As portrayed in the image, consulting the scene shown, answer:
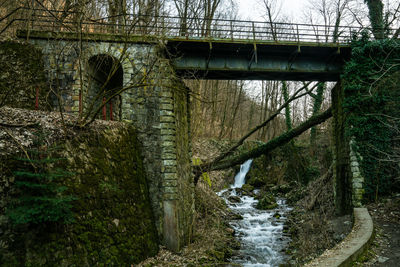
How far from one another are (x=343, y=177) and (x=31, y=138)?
37.0ft

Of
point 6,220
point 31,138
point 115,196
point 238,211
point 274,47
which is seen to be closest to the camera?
point 6,220

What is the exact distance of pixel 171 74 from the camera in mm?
10102

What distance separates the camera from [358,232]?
6840mm

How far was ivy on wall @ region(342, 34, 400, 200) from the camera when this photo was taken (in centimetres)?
1042

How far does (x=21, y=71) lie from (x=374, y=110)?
12925mm

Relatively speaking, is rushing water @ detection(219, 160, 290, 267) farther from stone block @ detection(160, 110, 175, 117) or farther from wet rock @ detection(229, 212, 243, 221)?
stone block @ detection(160, 110, 175, 117)

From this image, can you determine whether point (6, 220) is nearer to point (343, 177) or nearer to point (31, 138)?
point (31, 138)

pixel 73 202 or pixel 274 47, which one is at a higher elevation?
pixel 274 47

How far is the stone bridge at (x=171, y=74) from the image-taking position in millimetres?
9469

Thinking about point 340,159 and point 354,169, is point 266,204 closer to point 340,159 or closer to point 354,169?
point 340,159

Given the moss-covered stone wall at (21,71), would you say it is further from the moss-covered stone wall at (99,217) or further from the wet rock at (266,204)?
the wet rock at (266,204)

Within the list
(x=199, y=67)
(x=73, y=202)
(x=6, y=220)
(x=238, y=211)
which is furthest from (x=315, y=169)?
(x=6, y=220)

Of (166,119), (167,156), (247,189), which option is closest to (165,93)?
(166,119)

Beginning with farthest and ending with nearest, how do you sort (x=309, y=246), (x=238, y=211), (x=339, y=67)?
1. (x=238, y=211)
2. (x=339, y=67)
3. (x=309, y=246)
